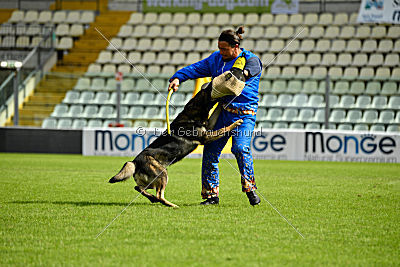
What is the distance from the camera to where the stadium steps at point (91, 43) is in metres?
22.6

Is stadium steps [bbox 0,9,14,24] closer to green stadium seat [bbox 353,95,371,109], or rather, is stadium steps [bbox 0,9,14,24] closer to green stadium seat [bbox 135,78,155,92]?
green stadium seat [bbox 135,78,155,92]

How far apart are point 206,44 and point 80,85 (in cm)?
483

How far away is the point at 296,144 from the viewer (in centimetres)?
1602

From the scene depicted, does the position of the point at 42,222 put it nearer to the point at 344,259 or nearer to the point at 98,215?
the point at 98,215

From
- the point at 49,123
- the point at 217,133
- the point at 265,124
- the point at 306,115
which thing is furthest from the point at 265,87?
the point at 217,133

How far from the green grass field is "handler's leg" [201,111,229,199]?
24 centimetres

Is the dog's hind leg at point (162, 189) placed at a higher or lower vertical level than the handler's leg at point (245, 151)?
lower

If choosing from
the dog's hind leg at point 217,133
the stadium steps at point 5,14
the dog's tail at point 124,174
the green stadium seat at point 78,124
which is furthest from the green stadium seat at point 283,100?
the stadium steps at point 5,14

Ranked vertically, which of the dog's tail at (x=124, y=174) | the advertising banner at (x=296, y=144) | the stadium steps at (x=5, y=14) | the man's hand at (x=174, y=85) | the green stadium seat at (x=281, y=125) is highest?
the stadium steps at (x=5, y=14)

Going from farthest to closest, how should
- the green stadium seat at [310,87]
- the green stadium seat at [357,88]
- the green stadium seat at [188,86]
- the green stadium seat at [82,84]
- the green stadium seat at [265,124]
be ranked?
the green stadium seat at [82,84], the green stadium seat at [188,86], the green stadium seat at [357,88], the green stadium seat at [310,87], the green stadium seat at [265,124]

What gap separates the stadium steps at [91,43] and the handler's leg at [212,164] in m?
15.7

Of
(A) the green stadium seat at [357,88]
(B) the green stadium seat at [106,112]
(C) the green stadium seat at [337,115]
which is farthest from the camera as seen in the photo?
(B) the green stadium seat at [106,112]

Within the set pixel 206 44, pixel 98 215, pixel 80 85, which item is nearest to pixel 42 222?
pixel 98 215

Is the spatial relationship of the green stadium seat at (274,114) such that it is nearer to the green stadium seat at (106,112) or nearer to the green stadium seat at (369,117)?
the green stadium seat at (369,117)
